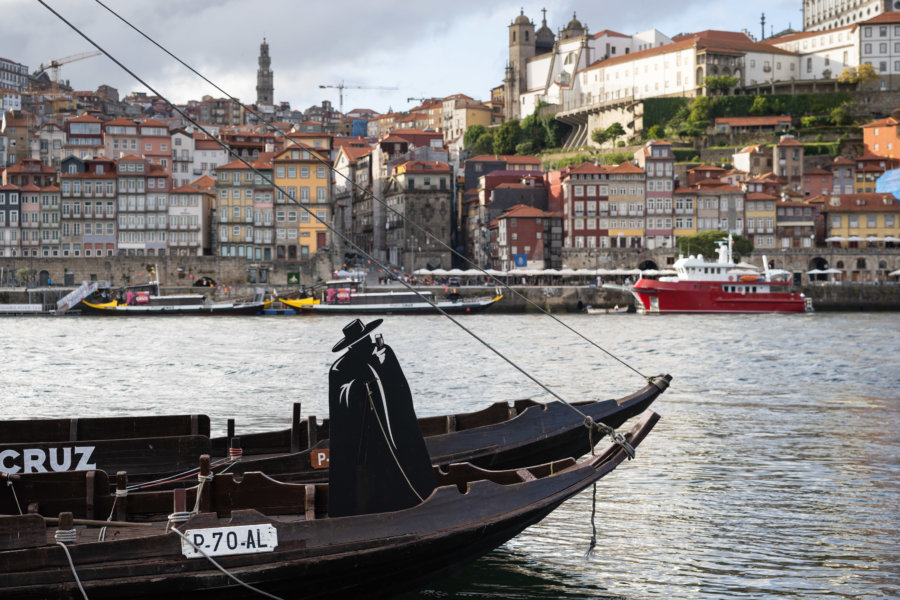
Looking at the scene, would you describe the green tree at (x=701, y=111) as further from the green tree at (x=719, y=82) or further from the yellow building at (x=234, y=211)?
the yellow building at (x=234, y=211)

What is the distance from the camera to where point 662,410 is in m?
21.1

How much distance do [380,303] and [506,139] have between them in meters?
47.3

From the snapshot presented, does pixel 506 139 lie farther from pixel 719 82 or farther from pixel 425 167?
pixel 425 167

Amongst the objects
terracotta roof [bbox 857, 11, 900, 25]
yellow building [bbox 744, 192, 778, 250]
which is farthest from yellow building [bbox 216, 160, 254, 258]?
terracotta roof [bbox 857, 11, 900, 25]

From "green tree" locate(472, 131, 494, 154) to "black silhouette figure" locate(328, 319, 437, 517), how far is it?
10522cm

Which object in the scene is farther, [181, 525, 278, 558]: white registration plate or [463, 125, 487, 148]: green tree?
[463, 125, 487, 148]: green tree

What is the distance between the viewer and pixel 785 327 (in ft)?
164

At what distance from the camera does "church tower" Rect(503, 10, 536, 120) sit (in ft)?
403

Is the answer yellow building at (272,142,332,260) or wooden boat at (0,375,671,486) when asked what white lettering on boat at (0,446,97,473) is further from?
yellow building at (272,142,332,260)

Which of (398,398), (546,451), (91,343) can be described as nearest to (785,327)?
(91,343)

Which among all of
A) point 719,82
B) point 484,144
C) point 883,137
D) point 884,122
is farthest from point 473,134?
point 883,137

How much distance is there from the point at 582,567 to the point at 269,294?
2514 inches

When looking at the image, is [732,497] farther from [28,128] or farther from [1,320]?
[28,128]

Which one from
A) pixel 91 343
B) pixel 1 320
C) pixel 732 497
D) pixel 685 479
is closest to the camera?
pixel 732 497
